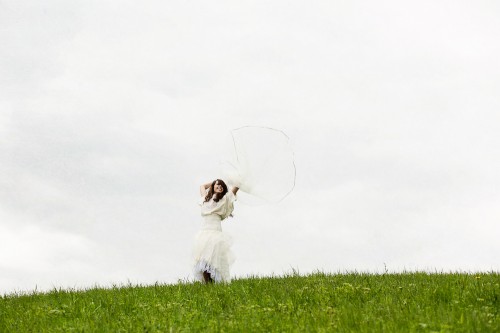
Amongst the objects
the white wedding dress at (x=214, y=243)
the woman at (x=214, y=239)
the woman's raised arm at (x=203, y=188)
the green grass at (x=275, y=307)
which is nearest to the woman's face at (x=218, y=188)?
the woman at (x=214, y=239)

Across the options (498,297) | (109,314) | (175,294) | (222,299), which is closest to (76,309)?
(109,314)

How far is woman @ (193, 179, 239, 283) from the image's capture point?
1516 centimetres

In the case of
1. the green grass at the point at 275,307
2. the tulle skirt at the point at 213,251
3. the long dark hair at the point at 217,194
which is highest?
the long dark hair at the point at 217,194

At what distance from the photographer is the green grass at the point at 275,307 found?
8.11 m

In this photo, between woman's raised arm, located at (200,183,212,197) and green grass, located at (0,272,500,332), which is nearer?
green grass, located at (0,272,500,332)

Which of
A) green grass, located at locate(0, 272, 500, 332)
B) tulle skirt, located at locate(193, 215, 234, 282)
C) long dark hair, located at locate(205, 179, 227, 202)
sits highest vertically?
long dark hair, located at locate(205, 179, 227, 202)

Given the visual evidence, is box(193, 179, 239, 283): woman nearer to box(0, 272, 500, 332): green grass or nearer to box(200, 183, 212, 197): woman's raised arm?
box(200, 183, 212, 197): woman's raised arm

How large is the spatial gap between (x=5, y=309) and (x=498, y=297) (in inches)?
343

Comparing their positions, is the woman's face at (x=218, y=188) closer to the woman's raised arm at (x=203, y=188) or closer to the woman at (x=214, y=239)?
the woman at (x=214, y=239)

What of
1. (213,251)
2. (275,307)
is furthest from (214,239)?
(275,307)

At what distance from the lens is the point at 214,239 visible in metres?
15.2

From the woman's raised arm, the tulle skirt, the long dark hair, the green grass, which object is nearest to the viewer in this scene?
the green grass

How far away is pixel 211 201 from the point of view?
1530 centimetres

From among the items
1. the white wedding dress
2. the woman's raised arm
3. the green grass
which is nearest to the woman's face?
the white wedding dress
